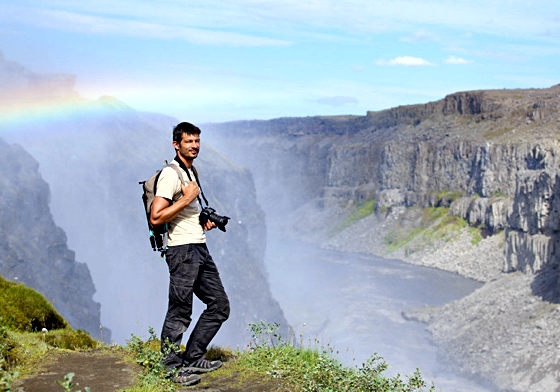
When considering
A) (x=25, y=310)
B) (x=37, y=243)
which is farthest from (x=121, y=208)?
(x=25, y=310)

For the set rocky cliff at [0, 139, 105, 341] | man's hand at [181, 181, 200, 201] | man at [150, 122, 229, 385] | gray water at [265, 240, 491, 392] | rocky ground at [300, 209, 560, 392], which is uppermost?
man's hand at [181, 181, 200, 201]

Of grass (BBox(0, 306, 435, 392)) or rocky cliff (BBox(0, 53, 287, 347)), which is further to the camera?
rocky cliff (BBox(0, 53, 287, 347))

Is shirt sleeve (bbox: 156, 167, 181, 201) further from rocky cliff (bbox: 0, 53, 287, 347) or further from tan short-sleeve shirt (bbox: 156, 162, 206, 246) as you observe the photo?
rocky cliff (bbox: 0, 53, 287, 347)

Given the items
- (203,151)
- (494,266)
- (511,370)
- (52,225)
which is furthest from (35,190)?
(494,266)

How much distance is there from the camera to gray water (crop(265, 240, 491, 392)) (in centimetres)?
9719

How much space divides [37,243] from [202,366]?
258 ft

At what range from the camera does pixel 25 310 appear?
15172 mm

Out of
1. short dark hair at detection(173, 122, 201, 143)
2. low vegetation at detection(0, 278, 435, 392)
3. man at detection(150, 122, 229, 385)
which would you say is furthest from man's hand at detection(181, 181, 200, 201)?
low vegetation at detection(0, 278, 435, 392)

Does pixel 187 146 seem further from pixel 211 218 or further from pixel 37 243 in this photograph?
pixel 37 243

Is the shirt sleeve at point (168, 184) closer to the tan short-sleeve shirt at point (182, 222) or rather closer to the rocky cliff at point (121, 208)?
the tan short-sleeve shirt at point (182, 222)

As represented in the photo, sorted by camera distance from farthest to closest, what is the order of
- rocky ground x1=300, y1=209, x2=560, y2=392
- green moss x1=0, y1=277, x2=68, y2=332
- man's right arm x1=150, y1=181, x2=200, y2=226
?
rocky ground x1=300, y1=209, x2=560, y2=392, green moss x1=0, y1=277, x2=68, y2=332, man's right arm x1=150, y1=181, x2=200, y2=226

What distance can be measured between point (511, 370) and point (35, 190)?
177ft

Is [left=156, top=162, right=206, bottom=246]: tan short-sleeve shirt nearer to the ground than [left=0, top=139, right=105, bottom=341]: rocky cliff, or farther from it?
farther from it

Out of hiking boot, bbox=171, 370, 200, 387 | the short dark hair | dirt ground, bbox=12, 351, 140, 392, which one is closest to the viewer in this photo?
dirt ground, bbox=12, 351, 140, 392
